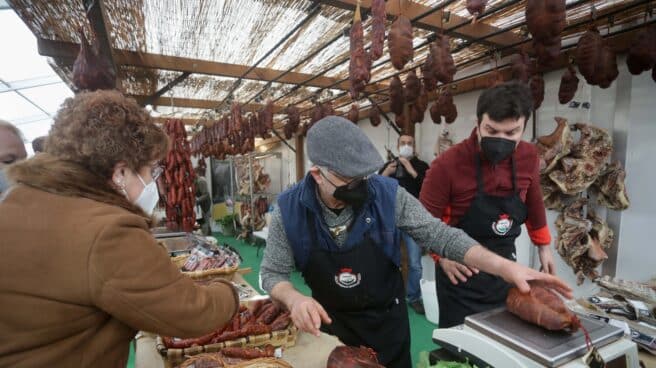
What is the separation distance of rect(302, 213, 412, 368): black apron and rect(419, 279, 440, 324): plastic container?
245 cm

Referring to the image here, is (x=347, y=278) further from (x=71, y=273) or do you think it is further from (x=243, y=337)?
(x=71, y=273)

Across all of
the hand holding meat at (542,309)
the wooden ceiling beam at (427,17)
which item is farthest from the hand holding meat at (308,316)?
the wooden ceiling beam at (427,17)

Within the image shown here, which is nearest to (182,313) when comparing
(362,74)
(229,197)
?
(362,74)

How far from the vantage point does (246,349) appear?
168cm

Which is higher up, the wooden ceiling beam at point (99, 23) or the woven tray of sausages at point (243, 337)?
the wooden ceiling beam at point (99, 23)

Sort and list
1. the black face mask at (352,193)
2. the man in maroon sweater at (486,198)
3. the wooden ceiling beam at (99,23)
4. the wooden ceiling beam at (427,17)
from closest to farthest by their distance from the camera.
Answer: the black face mask at (352,193), the man in maroon sweater at (486,198), the wooden ceiling beam at (99,23), the wooden ceiling beam at (427,17)

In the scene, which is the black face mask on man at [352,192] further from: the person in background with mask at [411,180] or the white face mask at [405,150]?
the white face mask at [405,150]

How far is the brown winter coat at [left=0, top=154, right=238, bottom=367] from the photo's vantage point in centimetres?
98

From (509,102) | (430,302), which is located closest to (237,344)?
(509,102)

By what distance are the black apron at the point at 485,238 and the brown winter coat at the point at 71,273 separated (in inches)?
71.6

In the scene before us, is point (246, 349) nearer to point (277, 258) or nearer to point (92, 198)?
point (277, 258)

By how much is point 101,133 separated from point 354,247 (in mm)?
1254

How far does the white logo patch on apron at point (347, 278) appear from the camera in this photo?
1783mm

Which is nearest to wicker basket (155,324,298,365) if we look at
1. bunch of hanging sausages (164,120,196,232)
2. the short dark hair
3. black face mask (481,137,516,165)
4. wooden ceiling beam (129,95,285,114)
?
black face mask (481,137,516,165)
